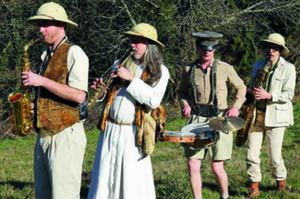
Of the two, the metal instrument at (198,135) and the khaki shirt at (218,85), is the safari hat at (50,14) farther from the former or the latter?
the khaki shirt at (218,85)

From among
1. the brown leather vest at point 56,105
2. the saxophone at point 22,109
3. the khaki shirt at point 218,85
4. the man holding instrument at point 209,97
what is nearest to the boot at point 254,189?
the man holding instrument at point 209,97

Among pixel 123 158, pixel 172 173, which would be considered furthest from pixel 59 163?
pixel 172 173

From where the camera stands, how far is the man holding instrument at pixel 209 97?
20.3 feet

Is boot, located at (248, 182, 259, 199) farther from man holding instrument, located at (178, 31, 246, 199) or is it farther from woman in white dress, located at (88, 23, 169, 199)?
woman in white dress, located at (88, 23, 169, 199)

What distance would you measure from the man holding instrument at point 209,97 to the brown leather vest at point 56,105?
2.10 m

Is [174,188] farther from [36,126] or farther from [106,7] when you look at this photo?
[106,7]

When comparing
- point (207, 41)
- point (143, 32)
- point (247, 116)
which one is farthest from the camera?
point (247, 116)

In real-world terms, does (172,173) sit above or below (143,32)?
below

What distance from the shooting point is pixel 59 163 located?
439cm

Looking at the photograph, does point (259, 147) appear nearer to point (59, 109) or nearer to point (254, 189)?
point (254, 189)

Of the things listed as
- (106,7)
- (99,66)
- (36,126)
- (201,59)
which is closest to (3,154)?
(99,66)

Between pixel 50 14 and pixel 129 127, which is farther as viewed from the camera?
pixel 129 127

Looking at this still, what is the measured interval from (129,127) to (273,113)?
3151 millimetres

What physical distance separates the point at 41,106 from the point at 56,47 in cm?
53
